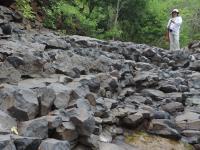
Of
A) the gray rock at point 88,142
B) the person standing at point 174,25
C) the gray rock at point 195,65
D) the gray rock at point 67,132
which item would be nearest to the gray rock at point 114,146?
the gray rock at point 88,142

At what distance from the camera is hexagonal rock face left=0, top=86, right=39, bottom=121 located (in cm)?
621

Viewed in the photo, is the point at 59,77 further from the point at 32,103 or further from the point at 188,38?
the point at 188,38

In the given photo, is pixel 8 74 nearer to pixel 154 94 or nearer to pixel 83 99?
pixel 83 99

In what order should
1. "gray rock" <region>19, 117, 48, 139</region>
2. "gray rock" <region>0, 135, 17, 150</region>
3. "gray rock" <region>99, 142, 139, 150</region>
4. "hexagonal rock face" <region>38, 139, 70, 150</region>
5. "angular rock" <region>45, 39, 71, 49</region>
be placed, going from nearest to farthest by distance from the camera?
"gray rock" <region>0, 135, 17, 150</region> → "hexagonal rock face" <region>38, 139, 70, 150</region> → "gray rock" <region>19, 117, 48, 139</region> → "gray rock" <region>99, 142, 139, 150</region> → "angular rock" <region>45, 39, 71, 49</region>

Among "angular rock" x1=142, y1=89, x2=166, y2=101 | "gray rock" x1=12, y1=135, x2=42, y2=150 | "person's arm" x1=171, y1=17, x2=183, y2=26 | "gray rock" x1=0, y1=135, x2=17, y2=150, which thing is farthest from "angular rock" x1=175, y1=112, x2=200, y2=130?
"person's arm" x1=171, y1=17, x2=183, y2=26

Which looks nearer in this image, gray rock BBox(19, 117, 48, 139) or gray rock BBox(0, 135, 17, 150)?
gray rock BBox(0, 135, 17, 150)

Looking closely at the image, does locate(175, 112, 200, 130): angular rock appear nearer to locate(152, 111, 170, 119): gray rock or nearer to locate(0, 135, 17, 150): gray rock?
locate(152, 111, 170, 119): gray rock

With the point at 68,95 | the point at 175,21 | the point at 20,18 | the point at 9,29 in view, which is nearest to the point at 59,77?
the point at 68,95

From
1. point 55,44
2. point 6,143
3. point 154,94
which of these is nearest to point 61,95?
point 6,143

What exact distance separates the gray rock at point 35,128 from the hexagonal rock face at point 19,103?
271mm

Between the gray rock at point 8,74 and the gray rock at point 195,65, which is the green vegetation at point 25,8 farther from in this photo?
the gray rock at point 8,74

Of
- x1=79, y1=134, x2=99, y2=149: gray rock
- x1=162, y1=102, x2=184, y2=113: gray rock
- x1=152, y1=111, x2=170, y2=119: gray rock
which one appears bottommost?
x1=79, y1=134, x2=99, y2=149: gray rock

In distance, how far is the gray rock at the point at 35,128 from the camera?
5.78 metres

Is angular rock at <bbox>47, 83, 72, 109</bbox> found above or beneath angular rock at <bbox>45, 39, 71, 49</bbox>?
beneath
